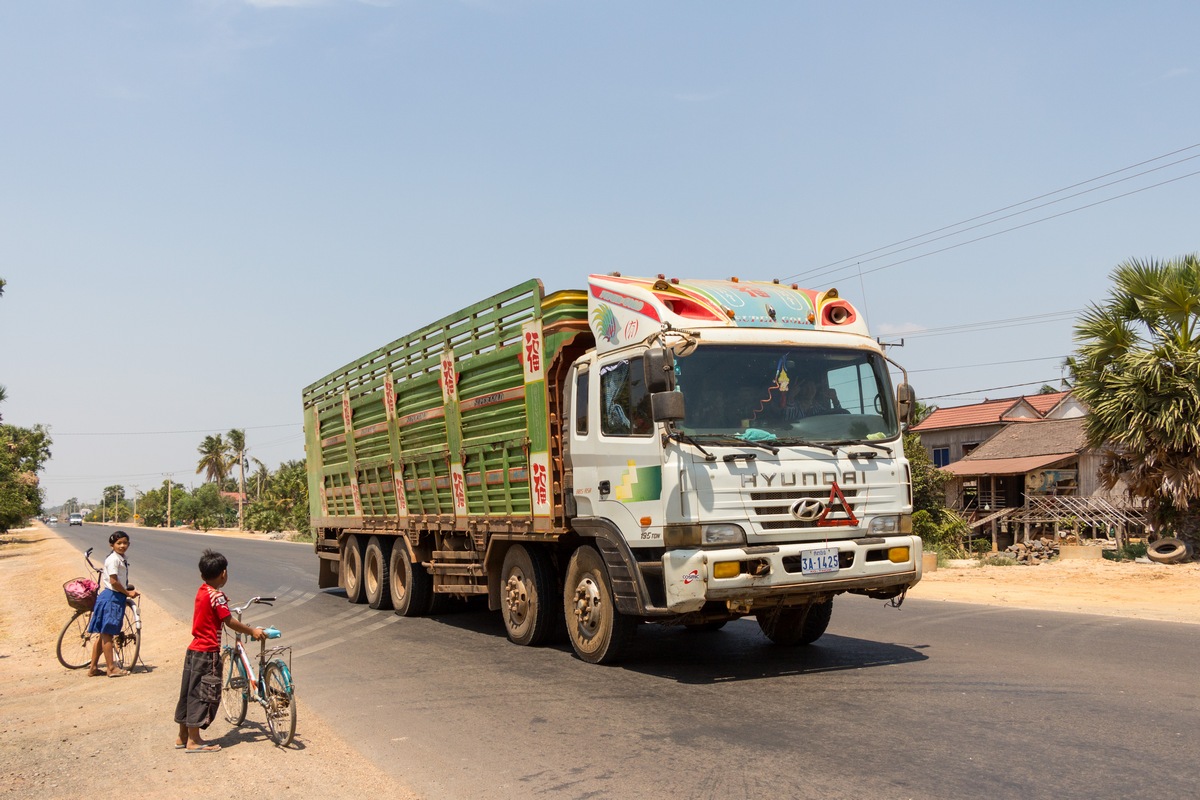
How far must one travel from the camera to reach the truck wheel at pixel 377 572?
1445cm

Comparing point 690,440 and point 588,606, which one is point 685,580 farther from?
point 588,606

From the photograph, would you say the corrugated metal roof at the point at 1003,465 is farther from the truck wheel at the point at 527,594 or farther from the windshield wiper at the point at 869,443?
the windshield wiper at the point at 869,443

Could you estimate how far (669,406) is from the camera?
291 inches

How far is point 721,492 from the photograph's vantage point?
7637 mm

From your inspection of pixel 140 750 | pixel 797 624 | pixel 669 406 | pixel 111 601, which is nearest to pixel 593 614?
Result: pixel 797 624

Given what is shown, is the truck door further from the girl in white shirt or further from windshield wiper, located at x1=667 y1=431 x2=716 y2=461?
the girl in white shirt

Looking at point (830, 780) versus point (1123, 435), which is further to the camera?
point (1123, 435)

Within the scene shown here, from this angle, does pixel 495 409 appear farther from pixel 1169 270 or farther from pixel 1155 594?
pixel 1169 270

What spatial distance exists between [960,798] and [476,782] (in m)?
2.51

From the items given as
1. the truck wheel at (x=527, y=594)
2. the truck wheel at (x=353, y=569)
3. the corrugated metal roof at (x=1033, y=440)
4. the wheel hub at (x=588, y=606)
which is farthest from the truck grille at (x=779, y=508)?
the corrugated metal roof at (x=1033, y=440)

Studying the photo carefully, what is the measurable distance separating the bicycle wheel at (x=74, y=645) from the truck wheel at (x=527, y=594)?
431 centimetres

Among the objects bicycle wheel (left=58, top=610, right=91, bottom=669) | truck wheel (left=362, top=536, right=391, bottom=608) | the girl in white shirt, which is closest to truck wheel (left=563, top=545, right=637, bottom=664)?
the girl in white shirt

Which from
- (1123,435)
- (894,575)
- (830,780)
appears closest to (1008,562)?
(1123,435)

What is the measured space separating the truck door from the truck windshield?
1.47ft
